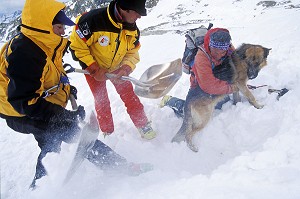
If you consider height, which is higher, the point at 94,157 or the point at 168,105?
the point at 94,157

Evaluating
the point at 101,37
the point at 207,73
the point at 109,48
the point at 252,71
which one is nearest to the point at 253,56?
the point at 252,71

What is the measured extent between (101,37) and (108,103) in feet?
3.64

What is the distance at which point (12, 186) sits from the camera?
Answer: 383 centimetres

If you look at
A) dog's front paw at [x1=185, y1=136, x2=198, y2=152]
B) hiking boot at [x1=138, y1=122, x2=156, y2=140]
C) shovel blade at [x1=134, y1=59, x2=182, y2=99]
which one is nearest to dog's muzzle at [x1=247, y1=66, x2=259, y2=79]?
shovel blade at [x1=134, y1=59, x2=182, y2=99]

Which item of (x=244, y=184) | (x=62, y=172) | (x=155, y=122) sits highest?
(x=244, y=184)

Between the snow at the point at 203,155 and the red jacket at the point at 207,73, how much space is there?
617 mm

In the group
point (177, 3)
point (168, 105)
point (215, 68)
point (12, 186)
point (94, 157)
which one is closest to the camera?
point (94, 157)

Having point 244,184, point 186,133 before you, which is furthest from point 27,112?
point 186,133

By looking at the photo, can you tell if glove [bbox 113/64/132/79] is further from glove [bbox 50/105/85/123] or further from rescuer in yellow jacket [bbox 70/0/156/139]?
glove [bbox 50/105/85/123]

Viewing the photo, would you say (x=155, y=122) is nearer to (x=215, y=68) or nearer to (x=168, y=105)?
(x=168, y=105)

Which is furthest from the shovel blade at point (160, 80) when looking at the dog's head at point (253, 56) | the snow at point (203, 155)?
the dog's head at point (253, 56)

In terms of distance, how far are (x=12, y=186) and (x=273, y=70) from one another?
4621 millimetres

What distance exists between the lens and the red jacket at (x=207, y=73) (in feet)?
13.0

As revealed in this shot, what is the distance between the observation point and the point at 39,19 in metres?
2.60
